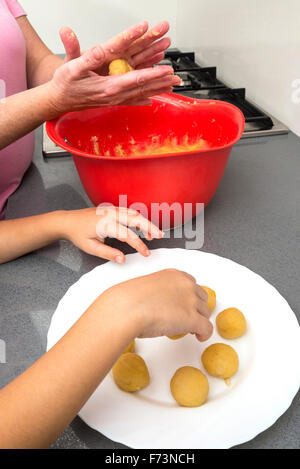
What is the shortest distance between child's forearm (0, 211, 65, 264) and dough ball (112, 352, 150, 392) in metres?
0.30

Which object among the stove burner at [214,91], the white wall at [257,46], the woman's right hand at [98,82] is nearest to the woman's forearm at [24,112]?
the woman's right hand at [98,82]

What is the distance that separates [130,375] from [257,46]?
1121 millimetres

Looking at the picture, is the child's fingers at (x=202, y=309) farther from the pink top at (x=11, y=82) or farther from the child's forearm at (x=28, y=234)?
the pink top at (x=11, y=82)

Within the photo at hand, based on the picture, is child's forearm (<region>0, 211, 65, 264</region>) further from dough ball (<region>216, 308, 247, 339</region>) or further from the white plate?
dough ball (<region>216, 308, 247, 339</region>)

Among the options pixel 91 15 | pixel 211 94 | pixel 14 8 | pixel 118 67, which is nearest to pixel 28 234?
pixel 118 67

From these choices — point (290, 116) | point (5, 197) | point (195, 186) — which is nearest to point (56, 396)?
point (195, 186)

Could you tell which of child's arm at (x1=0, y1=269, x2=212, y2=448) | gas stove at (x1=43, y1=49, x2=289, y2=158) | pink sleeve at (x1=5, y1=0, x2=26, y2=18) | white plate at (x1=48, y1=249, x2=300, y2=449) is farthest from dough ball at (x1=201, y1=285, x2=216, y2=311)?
pink sleeve at (x1=5, y1=0, x2=26, y2=18)

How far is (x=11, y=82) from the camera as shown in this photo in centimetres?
89

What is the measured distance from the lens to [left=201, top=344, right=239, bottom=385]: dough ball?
528 mm

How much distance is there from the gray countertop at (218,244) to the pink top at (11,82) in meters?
0.03

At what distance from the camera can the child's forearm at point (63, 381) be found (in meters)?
0.42

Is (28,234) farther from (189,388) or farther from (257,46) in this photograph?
(257,46)

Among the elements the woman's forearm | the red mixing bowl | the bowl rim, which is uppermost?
the woman's forearm

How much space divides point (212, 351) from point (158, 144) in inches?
21.5
